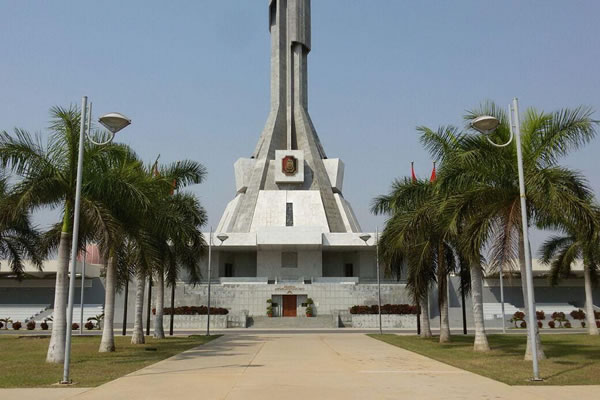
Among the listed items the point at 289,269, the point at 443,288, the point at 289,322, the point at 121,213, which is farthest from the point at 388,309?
the point at 121,213

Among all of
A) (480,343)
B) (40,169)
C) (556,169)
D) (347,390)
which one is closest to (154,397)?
(347,390)

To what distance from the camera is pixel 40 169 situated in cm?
1565

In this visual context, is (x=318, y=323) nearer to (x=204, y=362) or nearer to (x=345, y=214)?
(x=345, y=214)

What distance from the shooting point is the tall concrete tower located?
190 feet

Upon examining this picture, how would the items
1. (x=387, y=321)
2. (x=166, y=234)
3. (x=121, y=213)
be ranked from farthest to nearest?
(x=387, y=321)
(x=166, y=234)
(x=121, y=213)

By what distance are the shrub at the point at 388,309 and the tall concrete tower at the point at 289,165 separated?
1334 centimetres

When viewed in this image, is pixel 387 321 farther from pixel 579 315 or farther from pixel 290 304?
pixel 579 315

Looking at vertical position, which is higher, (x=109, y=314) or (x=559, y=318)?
(x=109, y=314)

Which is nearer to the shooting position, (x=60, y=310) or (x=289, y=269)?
(x=60, y=310)

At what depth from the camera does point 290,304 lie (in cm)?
4634

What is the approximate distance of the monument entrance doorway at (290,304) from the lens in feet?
152

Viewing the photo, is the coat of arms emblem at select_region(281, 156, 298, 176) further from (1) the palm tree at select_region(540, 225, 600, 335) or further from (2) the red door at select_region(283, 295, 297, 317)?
(1) the palm tree at select_region(540, 225, 600, 335)

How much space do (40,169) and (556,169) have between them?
13831mm

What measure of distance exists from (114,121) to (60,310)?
5.80 meters
